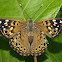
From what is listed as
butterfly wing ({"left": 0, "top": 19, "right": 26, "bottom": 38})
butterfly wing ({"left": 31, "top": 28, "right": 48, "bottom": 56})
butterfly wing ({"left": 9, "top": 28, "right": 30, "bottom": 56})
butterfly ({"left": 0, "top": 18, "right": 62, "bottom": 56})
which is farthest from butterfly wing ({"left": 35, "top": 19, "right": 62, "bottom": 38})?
butterfly wing ({"left": 0, "top": 19, "right": 26, "bottom": 38})

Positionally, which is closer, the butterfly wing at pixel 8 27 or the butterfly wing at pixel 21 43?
the butterfly wing at pixel 21 43

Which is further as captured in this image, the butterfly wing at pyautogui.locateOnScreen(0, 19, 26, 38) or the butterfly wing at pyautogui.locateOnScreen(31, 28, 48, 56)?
the butterfly wing at pyautogui.locateOnScreen(0, 19, 26, 38)

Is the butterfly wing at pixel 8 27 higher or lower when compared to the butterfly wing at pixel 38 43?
higher

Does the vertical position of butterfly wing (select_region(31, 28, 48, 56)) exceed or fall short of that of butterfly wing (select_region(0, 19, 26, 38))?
it falls short

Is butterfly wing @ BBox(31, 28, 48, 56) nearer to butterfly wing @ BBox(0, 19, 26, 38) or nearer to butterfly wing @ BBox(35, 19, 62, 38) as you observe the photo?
butterfly wing @ BBox(35, 19, 62, 38)

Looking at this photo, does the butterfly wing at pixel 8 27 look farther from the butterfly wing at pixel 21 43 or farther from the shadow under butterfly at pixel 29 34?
the butterfly wing at pixel 21 43

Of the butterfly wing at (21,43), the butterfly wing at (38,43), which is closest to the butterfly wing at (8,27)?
the butterfly wing at (21,43)

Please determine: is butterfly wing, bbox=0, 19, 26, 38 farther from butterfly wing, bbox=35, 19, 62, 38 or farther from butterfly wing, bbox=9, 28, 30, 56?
butterfly wing, bbox=35, 19, 62, 38
